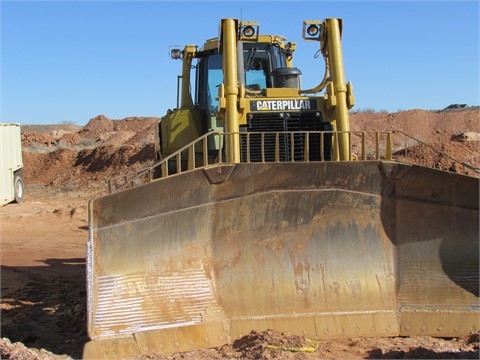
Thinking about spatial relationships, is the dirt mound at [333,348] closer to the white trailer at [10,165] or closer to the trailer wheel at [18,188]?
the white trailer at [10,165]

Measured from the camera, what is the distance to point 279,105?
21.9ft

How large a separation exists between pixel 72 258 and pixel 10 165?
8161 millimetres

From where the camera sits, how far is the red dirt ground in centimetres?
509

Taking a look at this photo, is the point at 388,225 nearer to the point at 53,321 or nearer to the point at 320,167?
the point at 320,167

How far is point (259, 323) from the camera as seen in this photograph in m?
5.47

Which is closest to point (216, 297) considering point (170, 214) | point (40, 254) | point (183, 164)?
point (170, 214)

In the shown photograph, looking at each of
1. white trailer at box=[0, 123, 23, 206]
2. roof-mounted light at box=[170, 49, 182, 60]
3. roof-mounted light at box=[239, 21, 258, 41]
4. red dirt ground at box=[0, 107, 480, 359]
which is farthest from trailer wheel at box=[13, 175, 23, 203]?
roof-mounted light at box=[239, 21, 258, 41]

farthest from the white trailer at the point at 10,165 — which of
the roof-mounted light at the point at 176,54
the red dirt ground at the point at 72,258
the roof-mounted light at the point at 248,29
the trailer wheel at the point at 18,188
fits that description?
the roof-mounted light at the point at 248,29

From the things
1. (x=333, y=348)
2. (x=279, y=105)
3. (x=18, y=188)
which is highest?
(x=18, y=188)

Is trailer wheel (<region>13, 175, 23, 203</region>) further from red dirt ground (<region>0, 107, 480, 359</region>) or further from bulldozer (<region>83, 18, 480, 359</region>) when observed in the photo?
bulldozer (<region>83, 18, 480, 359</region>)

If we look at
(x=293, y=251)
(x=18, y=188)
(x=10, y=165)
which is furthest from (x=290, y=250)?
(x=18, y=188)

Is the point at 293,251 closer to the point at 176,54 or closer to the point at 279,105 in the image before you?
the point at 279,105

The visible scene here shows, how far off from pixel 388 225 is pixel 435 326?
0.94 metres

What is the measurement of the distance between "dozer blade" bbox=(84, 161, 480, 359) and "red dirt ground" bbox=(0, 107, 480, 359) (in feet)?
0.72
